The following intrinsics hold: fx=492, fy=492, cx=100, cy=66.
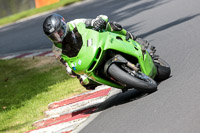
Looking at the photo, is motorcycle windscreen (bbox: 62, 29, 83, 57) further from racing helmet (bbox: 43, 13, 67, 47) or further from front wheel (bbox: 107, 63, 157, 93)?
front wheel (bbox: 107, 63, 157, 93)

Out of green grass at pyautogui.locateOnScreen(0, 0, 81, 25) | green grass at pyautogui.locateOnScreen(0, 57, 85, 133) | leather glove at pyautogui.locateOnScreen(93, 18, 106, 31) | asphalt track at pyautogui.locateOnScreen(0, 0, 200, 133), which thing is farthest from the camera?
green grass at pyautogui.locateOnScreen(0, 0, 81, 25)

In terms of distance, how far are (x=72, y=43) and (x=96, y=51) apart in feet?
1.48

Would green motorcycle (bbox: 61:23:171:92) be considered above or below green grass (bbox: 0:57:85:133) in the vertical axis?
above

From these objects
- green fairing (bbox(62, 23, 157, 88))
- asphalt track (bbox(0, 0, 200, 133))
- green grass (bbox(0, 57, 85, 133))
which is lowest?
green grass (bbox(0, 57, 85, 133))

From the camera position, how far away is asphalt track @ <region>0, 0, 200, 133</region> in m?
5.87

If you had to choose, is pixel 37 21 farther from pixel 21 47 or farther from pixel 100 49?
pixel 100 49

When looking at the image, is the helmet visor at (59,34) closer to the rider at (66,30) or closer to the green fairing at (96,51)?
the rider at (66,30)

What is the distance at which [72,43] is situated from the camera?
23.3 feet

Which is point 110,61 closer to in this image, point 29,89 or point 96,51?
point 96,51

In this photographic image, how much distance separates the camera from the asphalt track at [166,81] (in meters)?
5.87

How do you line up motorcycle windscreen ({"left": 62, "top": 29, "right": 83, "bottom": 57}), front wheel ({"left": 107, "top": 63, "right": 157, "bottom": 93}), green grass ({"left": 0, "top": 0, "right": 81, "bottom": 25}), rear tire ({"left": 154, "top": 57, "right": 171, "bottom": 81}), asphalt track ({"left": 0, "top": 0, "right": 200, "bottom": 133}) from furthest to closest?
green grass ({"left": 0, "top": 0, "right": 81, "bottom": 25})
rear tire ({"left": 154, "top": 57, "right": 171, "bottom": 81})
motorcycle windscreen ({"left": 62, "top": 29, "right": 83, "bottom": 57})
front wheel ({"left": 107, "top": 63, "right": 157, "bottom": 93})
asphalt track ({"left": 0, "top": 0, "right": 200, "bottom": 133})

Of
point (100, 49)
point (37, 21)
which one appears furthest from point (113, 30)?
point (37, 21)

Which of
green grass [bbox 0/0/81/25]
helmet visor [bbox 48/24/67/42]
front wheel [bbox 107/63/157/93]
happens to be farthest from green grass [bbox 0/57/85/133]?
green grass [bbox 0/0/81/25]

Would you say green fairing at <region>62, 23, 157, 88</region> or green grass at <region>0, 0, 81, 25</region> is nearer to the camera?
green fairing at <region>62, 23, 157, 88</region>
